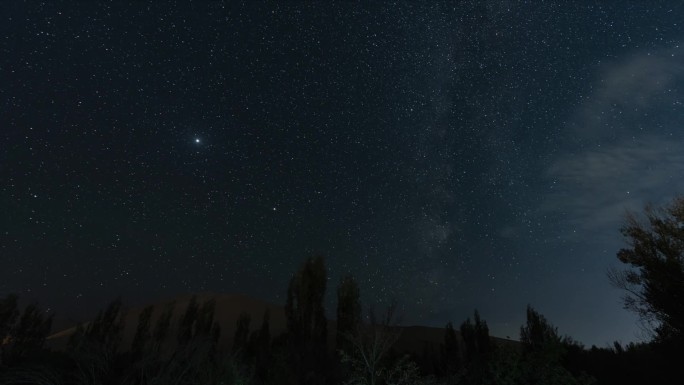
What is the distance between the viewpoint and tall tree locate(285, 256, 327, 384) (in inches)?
1195

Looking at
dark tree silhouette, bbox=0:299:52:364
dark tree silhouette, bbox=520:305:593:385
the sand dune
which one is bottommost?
dark tree silhouette, bbox=520:305:593:385

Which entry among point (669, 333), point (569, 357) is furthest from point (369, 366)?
point (569, 357)

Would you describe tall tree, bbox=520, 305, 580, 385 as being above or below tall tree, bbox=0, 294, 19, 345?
below

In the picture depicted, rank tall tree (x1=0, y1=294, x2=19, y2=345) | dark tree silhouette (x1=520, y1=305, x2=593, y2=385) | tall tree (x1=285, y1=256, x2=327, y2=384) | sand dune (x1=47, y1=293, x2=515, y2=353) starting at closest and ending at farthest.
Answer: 1. dark tree silhouette (x1=520, y1=305, x2=593, y2=385)
2. tall tree (x1=285, y1=256, x2=327, y2=384)
3. tall tree (x1=0, y1=294, x2=19, y2=345)
4. sand dune (x1=47, y1=293, x2=515, y2=353)

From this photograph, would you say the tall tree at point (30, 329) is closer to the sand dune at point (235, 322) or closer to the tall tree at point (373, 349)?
the sand dune at point (235, 322)

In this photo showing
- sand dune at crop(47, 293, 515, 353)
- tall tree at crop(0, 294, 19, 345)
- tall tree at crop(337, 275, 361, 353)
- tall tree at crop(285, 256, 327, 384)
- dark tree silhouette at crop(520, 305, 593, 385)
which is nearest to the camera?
dark tree silhouette at crop(520, 305, 593, 385)

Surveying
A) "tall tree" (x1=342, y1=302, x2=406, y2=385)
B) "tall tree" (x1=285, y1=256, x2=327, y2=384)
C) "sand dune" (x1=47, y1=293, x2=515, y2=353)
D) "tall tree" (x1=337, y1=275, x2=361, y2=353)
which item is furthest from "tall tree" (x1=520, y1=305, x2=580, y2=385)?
"sand dune" (x1=47, y1=293, x2=515, y2=353)

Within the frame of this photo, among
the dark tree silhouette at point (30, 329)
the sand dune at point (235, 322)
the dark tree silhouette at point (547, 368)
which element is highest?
the sand dune at point (235, 322)

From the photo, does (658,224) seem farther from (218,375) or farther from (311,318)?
(311,318)

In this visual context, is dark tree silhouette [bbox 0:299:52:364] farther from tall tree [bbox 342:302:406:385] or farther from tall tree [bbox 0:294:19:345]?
tall tree [bbox 342:302:406:385]

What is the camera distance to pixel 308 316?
36750 millimetres

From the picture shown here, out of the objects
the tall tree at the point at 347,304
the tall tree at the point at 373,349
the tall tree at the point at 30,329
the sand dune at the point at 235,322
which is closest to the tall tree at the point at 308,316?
the tall tree at the point at 347,304

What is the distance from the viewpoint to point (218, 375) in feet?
44.1

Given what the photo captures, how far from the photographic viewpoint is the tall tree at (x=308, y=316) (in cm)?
3034
